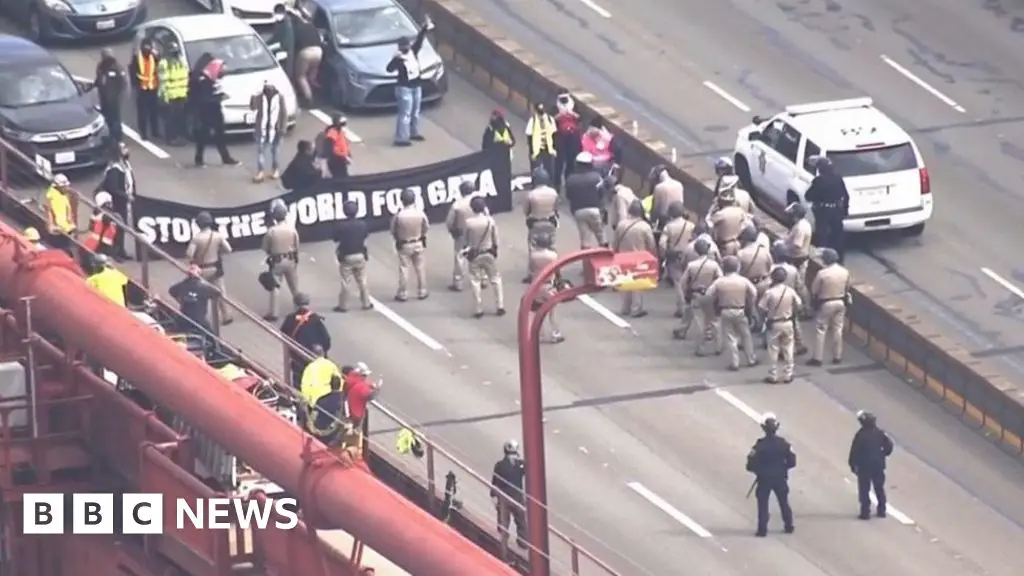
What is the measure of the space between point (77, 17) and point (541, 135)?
28.1 feet

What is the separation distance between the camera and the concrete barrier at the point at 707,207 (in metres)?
36.0

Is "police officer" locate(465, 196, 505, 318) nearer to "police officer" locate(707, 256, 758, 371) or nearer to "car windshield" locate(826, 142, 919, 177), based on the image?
"police officer" locate(707, 256, 758, 371)

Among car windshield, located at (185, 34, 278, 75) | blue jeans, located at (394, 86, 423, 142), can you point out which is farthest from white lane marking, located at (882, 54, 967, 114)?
car windshield, located at (185, 34, 278, 75)

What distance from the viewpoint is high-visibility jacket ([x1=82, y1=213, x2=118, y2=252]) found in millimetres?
35562

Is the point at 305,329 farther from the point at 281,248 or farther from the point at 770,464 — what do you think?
the point at 770,464

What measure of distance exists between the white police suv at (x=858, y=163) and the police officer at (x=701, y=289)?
355 centimetres

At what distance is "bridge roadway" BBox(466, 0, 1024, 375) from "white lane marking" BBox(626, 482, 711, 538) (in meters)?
7.01

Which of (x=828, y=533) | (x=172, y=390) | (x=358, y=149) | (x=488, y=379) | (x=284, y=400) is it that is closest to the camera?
(x=172, y=390)

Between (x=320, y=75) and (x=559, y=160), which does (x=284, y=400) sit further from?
(x=320, y=75)

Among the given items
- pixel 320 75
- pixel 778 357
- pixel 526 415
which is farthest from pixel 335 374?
pixel 320 75

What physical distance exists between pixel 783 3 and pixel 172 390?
25777mm

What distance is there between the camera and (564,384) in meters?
36.5

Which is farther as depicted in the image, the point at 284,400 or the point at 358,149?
the point at 358,149

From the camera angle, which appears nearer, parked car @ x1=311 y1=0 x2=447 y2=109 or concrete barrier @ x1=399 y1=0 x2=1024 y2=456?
concrete barrier @ x1=399 y1=0 x2=1024 y2=456
